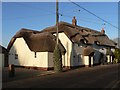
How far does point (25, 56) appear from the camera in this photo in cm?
3922

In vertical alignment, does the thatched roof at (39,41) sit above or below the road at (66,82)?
above

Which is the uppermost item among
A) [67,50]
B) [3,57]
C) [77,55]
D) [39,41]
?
[39,41]

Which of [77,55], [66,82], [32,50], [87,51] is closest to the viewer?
[66,82]

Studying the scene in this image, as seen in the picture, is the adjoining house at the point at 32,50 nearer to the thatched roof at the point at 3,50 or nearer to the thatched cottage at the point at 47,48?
the thatched cottage at the point at 47,48

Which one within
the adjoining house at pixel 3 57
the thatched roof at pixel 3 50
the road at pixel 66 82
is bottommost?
the road at pixel 66 82

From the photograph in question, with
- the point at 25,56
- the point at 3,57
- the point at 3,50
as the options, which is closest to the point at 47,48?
the point at 25,56

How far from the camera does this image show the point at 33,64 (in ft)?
124

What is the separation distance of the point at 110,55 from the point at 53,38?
83.9ft

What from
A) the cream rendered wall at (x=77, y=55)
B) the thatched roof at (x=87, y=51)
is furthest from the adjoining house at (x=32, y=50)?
the thatched roof at (x=87, y=51)

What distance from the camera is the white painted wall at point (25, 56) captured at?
36.2 m

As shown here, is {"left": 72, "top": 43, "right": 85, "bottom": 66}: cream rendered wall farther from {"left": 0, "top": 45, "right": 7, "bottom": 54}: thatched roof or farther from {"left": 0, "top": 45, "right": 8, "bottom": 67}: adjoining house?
{"left": 0, "top": 45, "right": 7, "bottom": 54}: thatched roof

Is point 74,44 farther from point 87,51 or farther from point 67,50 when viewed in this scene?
point 87,51

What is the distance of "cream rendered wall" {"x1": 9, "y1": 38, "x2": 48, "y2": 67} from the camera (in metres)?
36.3

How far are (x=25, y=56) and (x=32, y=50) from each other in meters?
2.17
